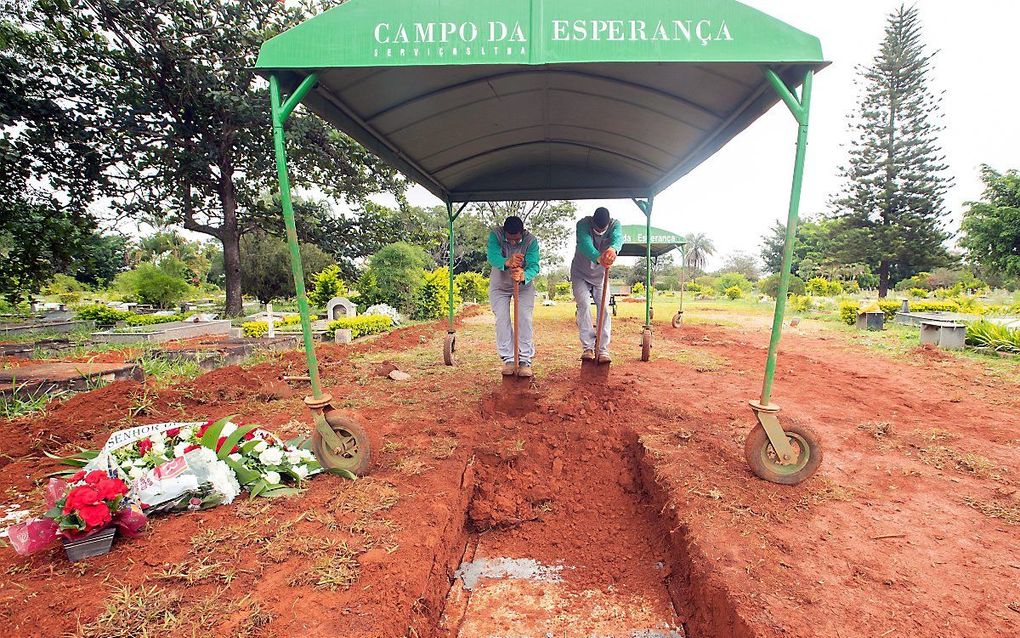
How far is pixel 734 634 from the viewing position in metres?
1.78

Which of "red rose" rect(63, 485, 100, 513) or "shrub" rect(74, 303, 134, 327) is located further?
"shrub" rect(74, 303, 134, 327)

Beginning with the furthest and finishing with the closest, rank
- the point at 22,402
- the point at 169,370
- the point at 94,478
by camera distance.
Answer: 1. the point at 169,370
2. the point at 22,402
3. the point at 94,478

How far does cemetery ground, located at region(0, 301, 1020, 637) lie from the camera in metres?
1.73

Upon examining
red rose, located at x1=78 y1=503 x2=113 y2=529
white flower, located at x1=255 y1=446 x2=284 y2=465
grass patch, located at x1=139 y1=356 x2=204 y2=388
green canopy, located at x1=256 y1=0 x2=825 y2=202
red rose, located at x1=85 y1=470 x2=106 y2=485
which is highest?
green canopy, located at x1=256 y1=0 x2=825 y2=202

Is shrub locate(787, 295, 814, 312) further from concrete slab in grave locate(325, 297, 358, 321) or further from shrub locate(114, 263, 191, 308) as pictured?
shrub locate(114, 263, 191, 308)

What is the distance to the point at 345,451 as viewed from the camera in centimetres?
281

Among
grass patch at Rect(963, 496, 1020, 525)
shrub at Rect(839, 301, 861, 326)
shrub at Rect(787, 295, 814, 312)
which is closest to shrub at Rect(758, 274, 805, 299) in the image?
shrub at Rect(787, 295, 814, 312)

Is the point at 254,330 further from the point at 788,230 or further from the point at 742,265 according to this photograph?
the point at 742,265

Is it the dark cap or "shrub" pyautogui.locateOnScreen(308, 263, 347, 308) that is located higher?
the dark cap

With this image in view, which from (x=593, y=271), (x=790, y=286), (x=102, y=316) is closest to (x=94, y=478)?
(x=593, y=271)

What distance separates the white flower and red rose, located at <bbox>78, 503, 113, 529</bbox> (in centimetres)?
76

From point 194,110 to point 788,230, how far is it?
54.1 ft

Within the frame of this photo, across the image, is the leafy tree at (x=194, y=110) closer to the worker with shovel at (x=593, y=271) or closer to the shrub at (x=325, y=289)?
the shrub at (x=325, y=289)

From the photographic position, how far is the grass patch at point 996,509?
233 centimetres
